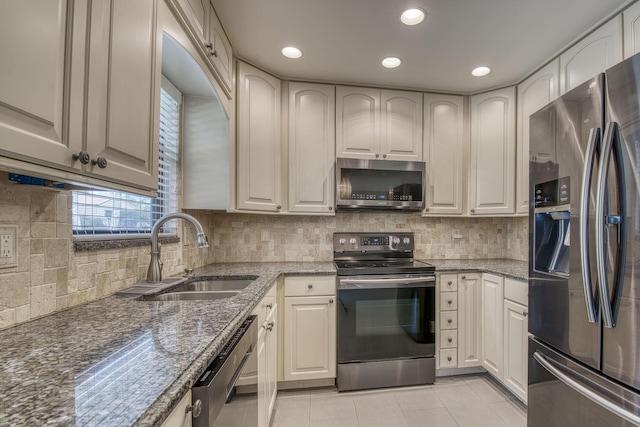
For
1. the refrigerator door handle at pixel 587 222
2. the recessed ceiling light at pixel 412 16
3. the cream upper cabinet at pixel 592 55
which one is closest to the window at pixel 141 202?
the recessed ceiling light at pixel 412 16

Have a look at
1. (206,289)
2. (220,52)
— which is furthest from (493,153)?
(206,289)

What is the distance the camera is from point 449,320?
6.96ft

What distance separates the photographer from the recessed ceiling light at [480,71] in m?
2.07

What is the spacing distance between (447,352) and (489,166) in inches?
61.6

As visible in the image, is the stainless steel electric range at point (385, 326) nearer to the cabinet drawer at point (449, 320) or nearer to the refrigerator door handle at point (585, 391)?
the cabinet drawer at point (449, 320)

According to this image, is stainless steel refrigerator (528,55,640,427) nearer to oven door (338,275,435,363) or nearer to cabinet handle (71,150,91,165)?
oven door (338,275,435,363)

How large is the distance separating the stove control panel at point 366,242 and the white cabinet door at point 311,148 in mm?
355

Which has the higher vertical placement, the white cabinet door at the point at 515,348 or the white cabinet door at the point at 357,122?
the white cabinet door at the point at 357,122

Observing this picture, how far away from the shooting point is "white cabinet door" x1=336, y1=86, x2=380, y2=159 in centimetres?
227

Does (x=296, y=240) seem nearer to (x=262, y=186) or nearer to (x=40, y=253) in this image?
(x=262, y=186)

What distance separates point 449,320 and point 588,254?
4.16 feet

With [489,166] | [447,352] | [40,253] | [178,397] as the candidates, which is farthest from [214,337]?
[489,166]

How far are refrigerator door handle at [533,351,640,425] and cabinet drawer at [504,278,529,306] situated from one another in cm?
42

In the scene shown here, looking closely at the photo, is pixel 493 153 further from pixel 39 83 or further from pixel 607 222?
pixel 39 83
